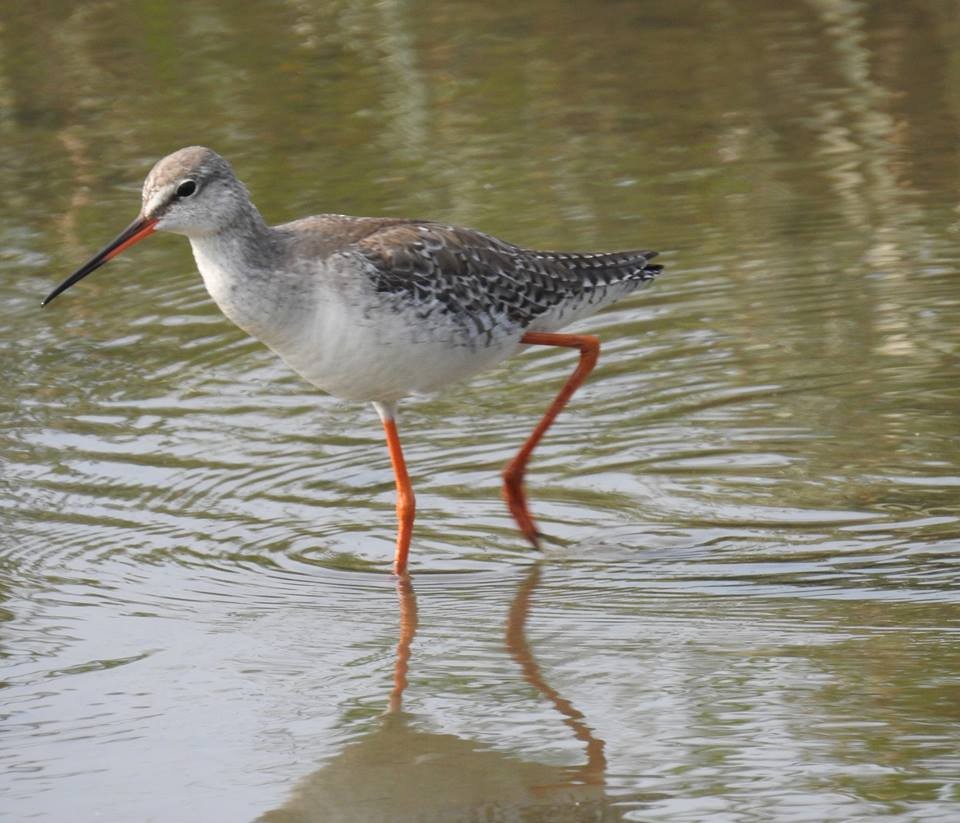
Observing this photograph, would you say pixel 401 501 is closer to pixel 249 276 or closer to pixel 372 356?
Result: pixel 372 356

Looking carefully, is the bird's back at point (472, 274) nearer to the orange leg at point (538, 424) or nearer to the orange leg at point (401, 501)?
the orange leg at point (538, 424)

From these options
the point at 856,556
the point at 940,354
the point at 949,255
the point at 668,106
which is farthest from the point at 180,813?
the point at 668,106

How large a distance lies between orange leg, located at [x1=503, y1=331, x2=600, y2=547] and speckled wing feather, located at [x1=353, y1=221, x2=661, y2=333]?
0.38ft

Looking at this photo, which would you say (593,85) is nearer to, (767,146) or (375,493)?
(767,146)

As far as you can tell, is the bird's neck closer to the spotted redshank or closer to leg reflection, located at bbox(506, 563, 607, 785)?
the spotted redshank

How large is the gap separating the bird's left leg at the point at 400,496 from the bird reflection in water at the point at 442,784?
1608 mm

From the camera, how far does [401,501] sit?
8.36 meters

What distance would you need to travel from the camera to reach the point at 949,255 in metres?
11.2

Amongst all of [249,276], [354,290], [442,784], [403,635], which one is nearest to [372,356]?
[354,290]

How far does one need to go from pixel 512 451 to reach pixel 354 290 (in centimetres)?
180

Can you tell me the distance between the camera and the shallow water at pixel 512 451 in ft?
20.4

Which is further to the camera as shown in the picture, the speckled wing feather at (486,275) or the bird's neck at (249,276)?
the speckled wing feather at (486,275)

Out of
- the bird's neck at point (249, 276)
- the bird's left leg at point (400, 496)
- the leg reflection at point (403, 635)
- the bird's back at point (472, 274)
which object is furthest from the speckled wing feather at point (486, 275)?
the leg reflection at point (403, 635)

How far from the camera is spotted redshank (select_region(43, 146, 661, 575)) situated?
7848 millimetres
